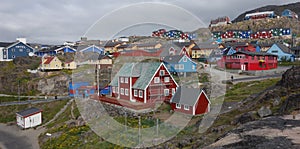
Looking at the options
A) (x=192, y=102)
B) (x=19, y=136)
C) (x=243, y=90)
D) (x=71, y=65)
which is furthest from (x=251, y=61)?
(x=19, y=136)

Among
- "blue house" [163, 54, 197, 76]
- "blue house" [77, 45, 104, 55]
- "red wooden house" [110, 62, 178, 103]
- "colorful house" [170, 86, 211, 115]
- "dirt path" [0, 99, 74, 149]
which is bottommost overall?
"dirt path" [0, 99, 74, 149]

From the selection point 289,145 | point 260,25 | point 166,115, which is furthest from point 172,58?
point 260,25

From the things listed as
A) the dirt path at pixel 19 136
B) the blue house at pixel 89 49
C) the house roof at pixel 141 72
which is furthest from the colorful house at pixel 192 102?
the blue house at pixel 89 49

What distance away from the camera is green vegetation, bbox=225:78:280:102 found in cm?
2216

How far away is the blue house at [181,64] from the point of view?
32.3m

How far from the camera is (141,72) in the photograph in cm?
2400

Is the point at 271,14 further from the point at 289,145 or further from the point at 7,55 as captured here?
the point at 289,145

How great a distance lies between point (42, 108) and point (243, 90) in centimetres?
2125

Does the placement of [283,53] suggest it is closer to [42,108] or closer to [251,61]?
[251,61]

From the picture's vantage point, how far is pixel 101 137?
1681 cm

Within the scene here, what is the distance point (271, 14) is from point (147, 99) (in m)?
90.8

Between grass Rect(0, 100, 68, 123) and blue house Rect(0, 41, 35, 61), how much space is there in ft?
78.4

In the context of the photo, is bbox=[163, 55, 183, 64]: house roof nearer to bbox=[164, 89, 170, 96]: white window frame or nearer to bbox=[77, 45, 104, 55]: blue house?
bbox=[164, 89, 170, 96]: white window frame

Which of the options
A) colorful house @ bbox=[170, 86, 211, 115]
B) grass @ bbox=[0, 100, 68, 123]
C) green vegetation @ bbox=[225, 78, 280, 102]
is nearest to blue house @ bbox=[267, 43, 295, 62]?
green vegetation @ bbox=[225, 78, 280, 102]
